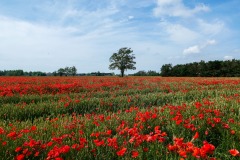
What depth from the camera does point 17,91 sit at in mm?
14469

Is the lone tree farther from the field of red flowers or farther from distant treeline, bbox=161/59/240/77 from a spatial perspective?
the field of red flowers

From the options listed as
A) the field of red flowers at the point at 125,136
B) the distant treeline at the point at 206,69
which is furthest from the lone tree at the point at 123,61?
the field of red flowers at the point at 125,136

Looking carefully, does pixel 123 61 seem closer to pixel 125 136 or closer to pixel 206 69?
pixel 206 69

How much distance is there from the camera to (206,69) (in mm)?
69500

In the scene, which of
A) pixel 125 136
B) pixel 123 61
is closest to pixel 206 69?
pixel 123 61

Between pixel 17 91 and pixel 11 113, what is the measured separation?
6713mm

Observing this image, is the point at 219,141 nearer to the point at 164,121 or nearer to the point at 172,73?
the point at 164,121

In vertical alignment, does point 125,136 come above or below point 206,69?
below

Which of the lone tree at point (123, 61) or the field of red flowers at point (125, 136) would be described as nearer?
the field of red flowers at point (125, 136)

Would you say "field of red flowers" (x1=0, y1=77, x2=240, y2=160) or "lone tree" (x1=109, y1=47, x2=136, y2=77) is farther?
"lone tree" (x1=109, y1=47, x2=136, y2=77)

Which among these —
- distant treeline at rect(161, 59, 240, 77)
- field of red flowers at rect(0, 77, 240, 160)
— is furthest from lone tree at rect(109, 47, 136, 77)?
field of red flowers at rect(0, 77, 240, 160)

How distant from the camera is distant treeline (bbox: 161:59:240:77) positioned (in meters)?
62.8

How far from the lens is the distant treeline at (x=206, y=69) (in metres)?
62.8

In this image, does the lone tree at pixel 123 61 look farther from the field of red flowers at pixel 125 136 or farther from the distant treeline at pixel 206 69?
the field of red flowers at pixel 125 136
